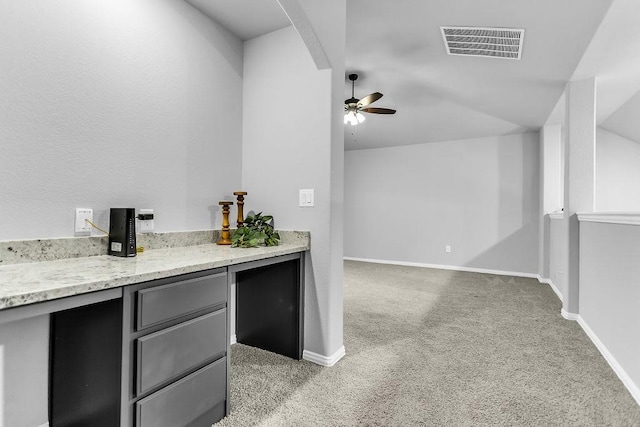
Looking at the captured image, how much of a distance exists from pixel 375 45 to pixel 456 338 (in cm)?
260

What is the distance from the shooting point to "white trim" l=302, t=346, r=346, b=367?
2.03 metres

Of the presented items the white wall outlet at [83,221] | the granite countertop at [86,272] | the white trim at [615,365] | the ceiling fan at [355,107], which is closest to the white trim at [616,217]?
the white trim at [615,365]

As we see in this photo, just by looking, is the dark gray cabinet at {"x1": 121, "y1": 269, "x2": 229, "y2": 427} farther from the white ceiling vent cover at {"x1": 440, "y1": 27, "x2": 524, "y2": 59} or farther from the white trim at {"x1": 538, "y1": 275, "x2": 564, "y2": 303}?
the white trim at {"x1": 538, "y1": 275, "x2": 564, "y2": 303}

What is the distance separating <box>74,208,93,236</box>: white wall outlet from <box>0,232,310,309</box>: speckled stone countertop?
5.2 inches

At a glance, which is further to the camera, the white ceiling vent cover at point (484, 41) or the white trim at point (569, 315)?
the white trim at point (569, 315)

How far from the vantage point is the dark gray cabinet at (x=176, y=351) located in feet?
3.69

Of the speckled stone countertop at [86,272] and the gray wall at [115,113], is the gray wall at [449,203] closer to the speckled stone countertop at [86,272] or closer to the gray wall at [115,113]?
the gray wall at [115,113]

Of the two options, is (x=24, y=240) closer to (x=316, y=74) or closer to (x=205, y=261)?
(x=205, y=261)

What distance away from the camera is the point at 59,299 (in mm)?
920

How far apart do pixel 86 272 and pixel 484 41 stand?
3.14 meters

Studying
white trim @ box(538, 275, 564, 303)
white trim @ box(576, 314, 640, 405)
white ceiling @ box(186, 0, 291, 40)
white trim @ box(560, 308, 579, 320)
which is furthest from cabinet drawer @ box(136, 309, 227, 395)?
white trim @ box(538, 275, 564, 303)

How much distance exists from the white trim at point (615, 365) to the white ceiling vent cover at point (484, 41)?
238 centimetres

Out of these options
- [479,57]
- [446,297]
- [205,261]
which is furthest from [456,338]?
[479,57]

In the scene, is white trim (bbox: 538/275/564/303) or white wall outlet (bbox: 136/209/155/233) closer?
white wall outlet (bbox: 136/209/155/233)
